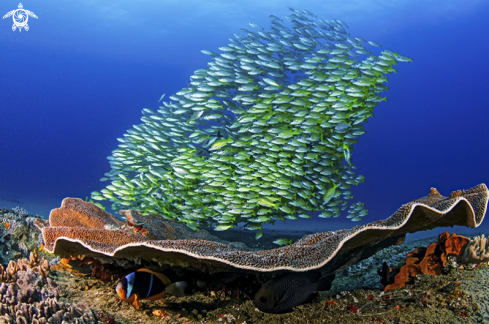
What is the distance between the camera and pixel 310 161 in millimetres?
5289

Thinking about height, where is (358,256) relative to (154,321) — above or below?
above

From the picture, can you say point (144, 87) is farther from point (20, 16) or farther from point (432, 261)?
point (432, 261)

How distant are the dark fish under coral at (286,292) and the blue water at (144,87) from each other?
39.5 meters

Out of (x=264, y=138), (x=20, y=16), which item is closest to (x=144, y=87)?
(x=20, y=16)

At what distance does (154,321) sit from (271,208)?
10.8 feet

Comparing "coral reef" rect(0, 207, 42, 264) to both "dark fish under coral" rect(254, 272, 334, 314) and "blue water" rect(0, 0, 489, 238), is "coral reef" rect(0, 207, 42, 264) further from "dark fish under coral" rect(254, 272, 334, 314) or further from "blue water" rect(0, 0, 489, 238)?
"blue water" rect(0, 0, 489, 238)

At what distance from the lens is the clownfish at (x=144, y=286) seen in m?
2.00

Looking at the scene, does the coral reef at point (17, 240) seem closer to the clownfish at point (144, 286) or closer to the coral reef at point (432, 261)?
the clownfish at point (144, 286)

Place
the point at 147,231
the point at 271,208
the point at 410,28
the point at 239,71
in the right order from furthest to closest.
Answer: the point at 410,28
the point at 239,71
the point at 271,208
the point at 147,231

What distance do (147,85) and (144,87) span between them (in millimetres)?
2239


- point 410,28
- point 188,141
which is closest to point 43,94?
point 410,28

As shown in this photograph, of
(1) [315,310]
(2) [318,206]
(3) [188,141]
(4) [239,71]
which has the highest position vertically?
(4) [239,71]

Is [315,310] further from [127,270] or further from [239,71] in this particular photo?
[239,71]

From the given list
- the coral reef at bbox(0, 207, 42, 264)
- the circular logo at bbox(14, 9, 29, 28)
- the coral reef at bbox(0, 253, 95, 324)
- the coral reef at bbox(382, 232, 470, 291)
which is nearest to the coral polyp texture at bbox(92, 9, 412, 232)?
the coral reef at bbox(0, 207, 42, 264)
